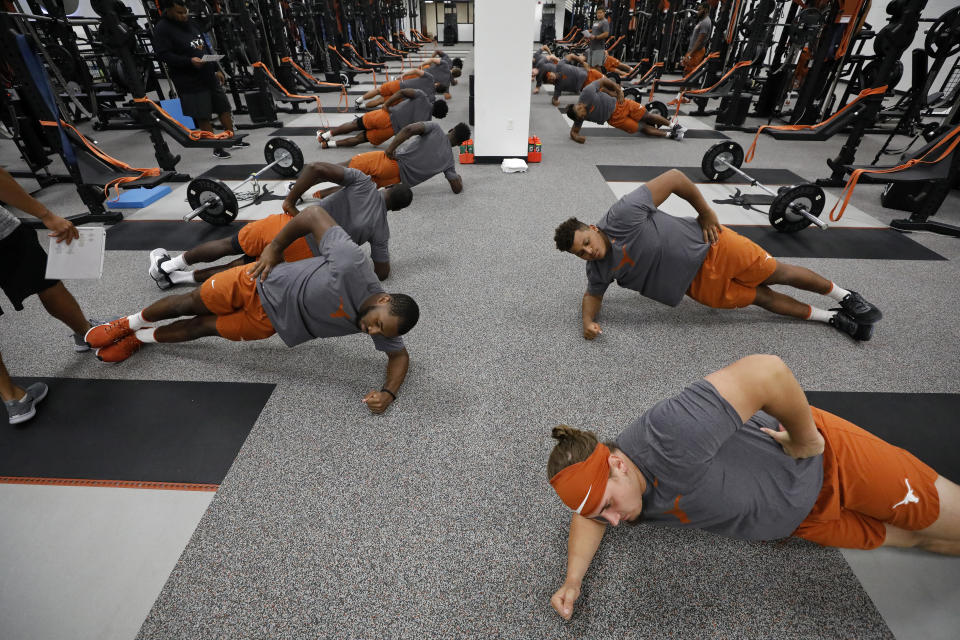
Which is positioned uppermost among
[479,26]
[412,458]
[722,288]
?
[479,26]

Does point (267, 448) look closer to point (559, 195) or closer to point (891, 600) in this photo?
point (891, 600)

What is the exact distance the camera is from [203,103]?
16.3 feet

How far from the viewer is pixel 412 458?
1.80 m

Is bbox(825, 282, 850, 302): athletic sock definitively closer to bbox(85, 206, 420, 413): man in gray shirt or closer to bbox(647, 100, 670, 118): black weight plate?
bbox(85, 206, 420, 413): man in gray shirt

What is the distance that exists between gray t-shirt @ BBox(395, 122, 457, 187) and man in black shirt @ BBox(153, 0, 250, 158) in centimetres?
222

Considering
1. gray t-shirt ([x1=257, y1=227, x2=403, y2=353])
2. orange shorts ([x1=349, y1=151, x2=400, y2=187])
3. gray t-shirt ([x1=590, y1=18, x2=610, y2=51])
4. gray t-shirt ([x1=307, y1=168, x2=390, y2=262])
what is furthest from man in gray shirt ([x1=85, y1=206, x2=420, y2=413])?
gray t-shirt ([x1=590, y1=18, x2=610, y2=51])

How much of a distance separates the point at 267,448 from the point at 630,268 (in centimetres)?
190

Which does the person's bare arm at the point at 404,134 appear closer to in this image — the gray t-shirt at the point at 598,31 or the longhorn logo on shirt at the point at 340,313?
the longhorn logo on shirt at the point at 340,313

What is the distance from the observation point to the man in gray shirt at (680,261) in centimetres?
210

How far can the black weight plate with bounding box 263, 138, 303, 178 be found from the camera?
427 cm

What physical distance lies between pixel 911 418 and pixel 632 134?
562 cm

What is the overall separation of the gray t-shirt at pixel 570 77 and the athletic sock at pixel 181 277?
7523mm

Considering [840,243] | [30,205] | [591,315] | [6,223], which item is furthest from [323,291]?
[840,243]

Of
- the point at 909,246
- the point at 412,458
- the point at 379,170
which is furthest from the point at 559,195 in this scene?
the point at 412,458
